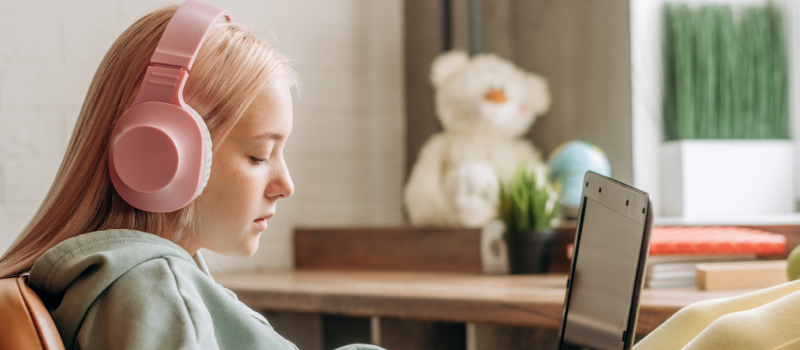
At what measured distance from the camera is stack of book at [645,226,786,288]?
110 centimetres

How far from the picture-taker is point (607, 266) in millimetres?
605

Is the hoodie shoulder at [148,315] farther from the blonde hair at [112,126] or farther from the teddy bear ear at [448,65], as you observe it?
the teddy bear ear at [448,65]

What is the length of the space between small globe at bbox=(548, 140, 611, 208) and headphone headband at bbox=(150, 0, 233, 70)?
1045 millimetres

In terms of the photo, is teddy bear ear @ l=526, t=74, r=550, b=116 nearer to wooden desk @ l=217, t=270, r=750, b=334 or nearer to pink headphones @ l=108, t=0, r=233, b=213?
wooden desk @ l=217, t=270, r=750, b=334

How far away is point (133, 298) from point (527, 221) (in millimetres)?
1019

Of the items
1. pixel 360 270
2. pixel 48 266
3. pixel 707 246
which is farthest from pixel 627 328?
pixel 360 270

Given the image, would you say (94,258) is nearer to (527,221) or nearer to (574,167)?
(527,221)

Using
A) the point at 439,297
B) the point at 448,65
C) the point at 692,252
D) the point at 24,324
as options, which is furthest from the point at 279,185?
the point at 448,65

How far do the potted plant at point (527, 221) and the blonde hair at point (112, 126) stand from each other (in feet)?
2.78

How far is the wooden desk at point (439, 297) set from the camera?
3.23ft

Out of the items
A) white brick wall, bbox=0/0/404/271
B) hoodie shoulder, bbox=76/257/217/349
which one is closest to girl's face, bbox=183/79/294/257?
hoodie shoulder, bbox=76/257/217/349

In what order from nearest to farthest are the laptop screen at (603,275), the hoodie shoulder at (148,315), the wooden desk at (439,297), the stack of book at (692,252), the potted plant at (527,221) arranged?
the hoodie shoulder at (148,315), the laptop screen at (603,275), the wooden desk at (439,297), the stack of book at (692,252), the potted plant at (527,221)

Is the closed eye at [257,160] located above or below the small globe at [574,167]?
above

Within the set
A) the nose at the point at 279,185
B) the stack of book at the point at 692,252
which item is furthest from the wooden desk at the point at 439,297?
the nose at the point at 279,185
